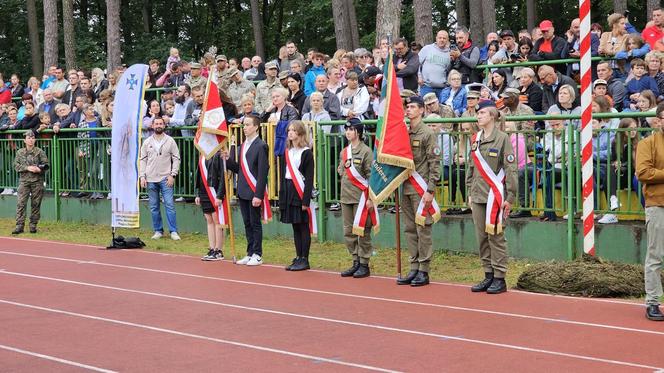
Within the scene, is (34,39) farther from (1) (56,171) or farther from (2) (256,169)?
(2) (256,169)

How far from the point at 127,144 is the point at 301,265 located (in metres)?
4.51

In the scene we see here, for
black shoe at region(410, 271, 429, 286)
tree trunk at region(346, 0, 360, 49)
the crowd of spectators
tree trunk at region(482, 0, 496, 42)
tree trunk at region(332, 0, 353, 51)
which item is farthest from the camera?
tree trunk at region(346, 0, 360, 49)

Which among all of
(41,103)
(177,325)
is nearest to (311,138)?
(177,325)

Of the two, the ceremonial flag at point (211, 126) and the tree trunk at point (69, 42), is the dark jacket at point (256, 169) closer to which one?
the ceremonial flag at point (211, 126)

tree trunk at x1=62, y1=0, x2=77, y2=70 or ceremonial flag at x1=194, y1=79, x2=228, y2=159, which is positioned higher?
tree trunk at x1=62, y1=0, x2=77, y2=70

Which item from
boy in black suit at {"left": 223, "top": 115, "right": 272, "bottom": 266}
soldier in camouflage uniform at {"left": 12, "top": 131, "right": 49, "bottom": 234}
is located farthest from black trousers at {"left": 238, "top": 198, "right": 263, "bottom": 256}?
soldier in camouflage uniform at {"left": 12, "top": 131, "right": 49, "bottom": 234}

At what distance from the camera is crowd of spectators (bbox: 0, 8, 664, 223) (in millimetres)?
13805

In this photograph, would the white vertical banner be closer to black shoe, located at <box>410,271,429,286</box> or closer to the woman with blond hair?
the woman with blond hair

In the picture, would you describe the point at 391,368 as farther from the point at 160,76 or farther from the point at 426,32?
the point at 160,76

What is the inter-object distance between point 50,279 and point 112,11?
60.1ft

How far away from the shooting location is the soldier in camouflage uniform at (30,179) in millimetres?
20578

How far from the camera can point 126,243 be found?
17.6 metres

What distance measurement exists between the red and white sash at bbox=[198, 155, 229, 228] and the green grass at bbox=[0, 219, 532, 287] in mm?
850

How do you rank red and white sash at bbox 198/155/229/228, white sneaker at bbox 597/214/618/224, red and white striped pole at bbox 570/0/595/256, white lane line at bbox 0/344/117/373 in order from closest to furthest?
white lane line at bbox 0/344/117/373 < red and white striped pole at bbox 570/0/595/256 < white sneaker at bbox 597/214/618/224 < red and white sash at bbox 198/155/229/228
